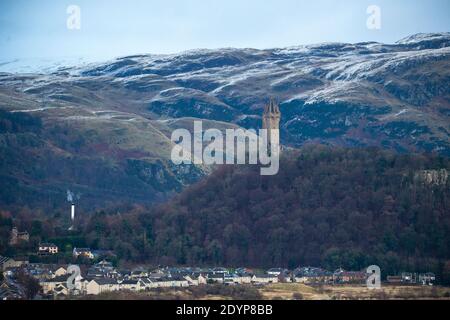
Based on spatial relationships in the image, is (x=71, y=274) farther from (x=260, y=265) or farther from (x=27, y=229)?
(x=27, y=229)

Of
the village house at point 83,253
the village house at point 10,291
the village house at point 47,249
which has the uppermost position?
the village house at point 47,249

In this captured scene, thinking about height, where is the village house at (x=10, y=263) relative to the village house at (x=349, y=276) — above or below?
above

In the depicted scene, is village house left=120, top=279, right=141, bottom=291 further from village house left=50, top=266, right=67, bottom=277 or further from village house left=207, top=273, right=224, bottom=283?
village house left=50, top=266, right=67, bottom=277

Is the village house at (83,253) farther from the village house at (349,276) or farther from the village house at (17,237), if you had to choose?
the village house at (349,276)

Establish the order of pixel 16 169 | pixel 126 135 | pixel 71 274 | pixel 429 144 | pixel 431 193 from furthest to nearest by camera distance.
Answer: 1. pixel 429 144
2. pixel 126 135
3. pixel 16 169
4. pixel 431 193
5. pixel 71 274

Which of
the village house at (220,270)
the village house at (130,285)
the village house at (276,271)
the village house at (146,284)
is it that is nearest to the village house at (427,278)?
the village house at (276,271)

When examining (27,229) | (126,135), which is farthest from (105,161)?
(27,229)
